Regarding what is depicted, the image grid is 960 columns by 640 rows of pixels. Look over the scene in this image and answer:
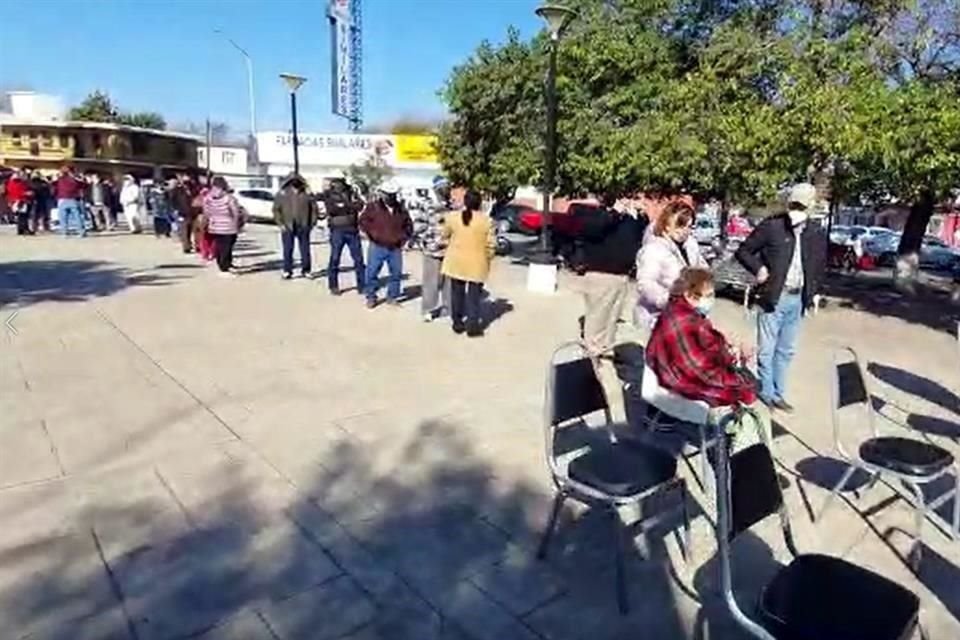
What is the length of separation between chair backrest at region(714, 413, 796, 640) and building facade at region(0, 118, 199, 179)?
4446 cm

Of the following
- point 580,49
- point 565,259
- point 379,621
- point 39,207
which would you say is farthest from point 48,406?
point 39,207

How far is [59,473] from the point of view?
12.7 ft

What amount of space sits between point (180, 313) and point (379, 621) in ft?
20.7

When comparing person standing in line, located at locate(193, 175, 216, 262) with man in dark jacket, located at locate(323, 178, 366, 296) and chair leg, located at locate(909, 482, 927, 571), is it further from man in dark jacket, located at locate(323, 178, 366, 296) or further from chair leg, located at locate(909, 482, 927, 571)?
chair leg, located at locate(909, 482, 927, 571)

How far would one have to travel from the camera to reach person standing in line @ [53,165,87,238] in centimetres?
1573

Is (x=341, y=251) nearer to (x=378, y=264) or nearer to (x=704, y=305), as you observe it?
(x=378, y=264)

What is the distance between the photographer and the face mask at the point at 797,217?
505cm

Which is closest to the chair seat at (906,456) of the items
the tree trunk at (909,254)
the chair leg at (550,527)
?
the chair leg at (550,527)

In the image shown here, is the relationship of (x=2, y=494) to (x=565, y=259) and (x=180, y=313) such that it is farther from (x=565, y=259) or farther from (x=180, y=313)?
(x=565, y=259)

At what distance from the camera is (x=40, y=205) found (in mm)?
18250

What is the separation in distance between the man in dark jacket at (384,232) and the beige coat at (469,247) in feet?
4.16

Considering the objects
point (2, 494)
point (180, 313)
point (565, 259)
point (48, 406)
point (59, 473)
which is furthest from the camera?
point (565, 259)


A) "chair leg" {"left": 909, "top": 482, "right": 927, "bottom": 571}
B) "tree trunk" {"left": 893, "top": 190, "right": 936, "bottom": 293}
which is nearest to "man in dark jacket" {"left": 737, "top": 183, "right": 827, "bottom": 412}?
"chair leg" {"left": 909, "top": 482, "right": 927, "bottom": 571}

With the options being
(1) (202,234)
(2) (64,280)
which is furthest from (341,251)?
(1) (202,234)
